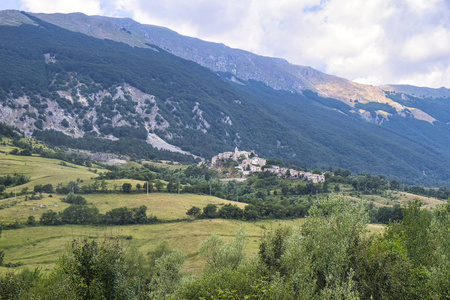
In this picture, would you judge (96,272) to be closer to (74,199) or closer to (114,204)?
(114,204)

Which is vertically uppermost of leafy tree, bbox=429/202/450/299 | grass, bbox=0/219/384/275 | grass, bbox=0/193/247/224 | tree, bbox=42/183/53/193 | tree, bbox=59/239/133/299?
leafy tree, bbox=429/202/450/299

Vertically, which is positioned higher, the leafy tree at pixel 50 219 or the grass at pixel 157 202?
the grass at pixel 157 202

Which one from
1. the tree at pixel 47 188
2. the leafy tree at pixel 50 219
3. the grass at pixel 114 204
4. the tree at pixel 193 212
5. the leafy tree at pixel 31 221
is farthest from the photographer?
the tree at pixel 47 188

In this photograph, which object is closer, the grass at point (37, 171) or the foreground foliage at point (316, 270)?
the foreground foliage at point (316, 270)

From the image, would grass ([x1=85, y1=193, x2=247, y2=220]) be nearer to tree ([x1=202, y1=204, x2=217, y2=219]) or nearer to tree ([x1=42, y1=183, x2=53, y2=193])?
tree ([x1=202, y1=204, x2=217, y2=219])

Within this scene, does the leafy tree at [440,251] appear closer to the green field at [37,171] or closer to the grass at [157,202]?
the grass at [157,202]

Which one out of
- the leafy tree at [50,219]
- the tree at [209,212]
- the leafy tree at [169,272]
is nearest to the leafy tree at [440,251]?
the leafy tree at [169,272]

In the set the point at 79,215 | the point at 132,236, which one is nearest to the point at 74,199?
the point at 79,215

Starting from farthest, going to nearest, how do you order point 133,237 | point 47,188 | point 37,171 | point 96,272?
point 37,171
point 47,188
point 133,237
point 96,272

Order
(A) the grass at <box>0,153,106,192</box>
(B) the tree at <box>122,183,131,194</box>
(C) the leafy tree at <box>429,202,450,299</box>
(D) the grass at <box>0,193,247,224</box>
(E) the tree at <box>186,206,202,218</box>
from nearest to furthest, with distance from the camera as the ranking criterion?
(C) the leafy tree at <box>429,202,450,299</box> < (D) the grass at <box>0,193,247,224</box> < (E) the tree at <box>186,206,202,218</box> < (B) the tree at <box>122,183,131,194</box> < (A) the grass at <box>0,153,106,192</box>

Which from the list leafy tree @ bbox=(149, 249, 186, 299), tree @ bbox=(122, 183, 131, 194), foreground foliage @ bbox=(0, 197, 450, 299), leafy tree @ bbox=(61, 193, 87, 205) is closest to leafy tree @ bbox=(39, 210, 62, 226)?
leafy tree @ bbox=(61, 193, 87, 205)

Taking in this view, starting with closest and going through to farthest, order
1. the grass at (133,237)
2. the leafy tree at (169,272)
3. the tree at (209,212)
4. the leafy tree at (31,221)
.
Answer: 1. the leafy tree at (169,272)
2. the grass at (133,237)
3. the leafy tree at (31,221)
4. the tree at (209,212)

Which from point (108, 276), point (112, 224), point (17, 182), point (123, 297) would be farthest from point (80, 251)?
point (17, 182)

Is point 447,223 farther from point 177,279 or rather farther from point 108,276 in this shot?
point 177,279
